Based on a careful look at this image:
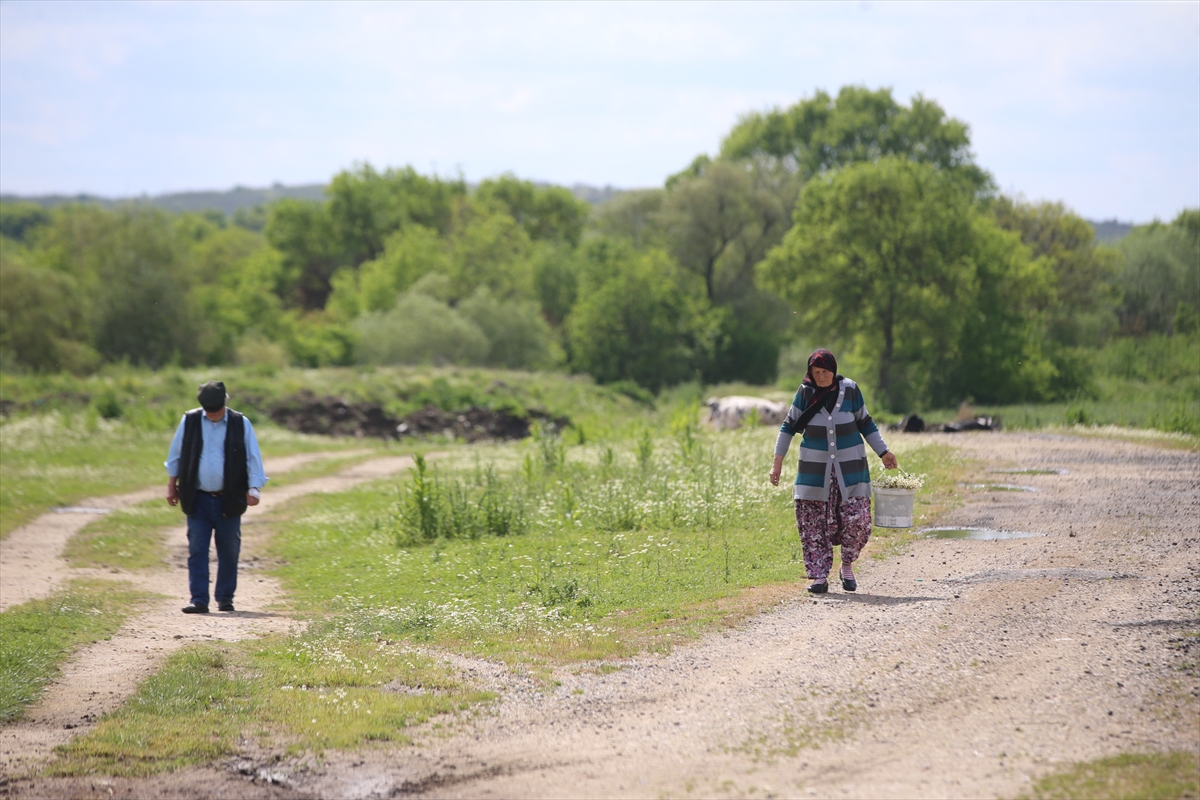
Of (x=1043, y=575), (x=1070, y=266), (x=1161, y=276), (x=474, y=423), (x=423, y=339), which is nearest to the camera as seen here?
(x=1043, y=575)

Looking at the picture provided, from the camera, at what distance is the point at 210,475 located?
36.3 ft

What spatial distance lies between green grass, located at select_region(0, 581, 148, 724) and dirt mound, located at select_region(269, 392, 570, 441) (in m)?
24.2

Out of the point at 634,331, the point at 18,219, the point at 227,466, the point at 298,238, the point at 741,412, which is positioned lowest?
the point at 741,412

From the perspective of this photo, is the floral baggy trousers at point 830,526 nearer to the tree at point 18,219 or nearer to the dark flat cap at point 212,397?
the dark flat cap at point 212,397

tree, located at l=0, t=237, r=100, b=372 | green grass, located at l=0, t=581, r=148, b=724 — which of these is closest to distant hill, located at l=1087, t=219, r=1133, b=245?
green grass, located at l=0, t=581, r=148, b=724

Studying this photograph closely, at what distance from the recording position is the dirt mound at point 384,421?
37.2 meters

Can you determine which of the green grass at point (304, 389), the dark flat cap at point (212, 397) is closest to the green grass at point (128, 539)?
the dark flat cap at point (212, 397)

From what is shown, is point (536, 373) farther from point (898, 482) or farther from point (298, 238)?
point (298, 238)

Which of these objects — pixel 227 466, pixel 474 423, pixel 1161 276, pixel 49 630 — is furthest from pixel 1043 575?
pixel 474 423

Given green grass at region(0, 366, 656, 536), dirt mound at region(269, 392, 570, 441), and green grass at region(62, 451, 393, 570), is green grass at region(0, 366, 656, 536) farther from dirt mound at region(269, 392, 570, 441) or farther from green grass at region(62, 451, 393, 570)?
green grass at region(62, 451, 393, 570)

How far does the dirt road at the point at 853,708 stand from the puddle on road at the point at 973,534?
2.39m

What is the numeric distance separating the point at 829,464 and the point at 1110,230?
1648 inches

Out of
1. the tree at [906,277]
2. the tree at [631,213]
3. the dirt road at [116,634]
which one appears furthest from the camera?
the tree at [631,213]

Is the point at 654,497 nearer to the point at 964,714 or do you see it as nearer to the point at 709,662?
the point at 709,662
